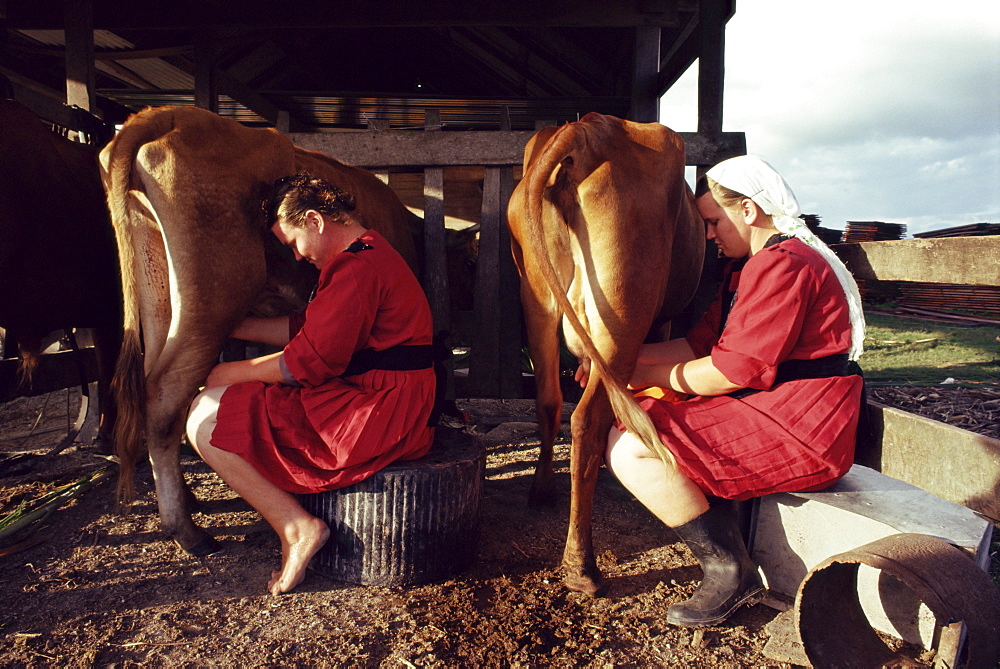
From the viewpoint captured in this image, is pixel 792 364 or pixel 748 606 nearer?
pixel 792 364

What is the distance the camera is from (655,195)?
8.36 ft

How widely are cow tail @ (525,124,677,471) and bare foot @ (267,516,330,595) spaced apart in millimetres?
1308

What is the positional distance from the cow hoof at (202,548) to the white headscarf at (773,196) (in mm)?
2774

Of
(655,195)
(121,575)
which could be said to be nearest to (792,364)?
(655,195)

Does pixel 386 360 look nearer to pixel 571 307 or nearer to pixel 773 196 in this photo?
pixel 571 307

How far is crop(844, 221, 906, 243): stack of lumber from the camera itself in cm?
1753

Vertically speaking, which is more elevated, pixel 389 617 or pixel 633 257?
pixel 633 257

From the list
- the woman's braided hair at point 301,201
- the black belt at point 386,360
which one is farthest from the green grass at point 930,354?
the woman's braided hair at point 301,201

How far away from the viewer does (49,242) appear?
9.83 ft

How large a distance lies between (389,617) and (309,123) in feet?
26.2

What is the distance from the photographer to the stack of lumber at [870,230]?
17531 mm

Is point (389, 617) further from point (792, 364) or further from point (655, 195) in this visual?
point (655, 195)

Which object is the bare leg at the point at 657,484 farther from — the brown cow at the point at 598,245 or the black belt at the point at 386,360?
the black belt at the point at 386,360

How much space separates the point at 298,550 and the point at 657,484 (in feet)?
4.84
